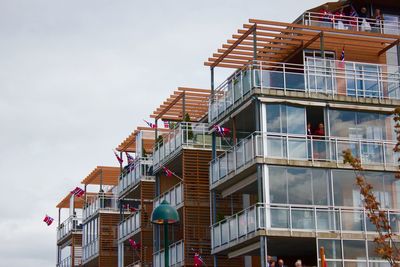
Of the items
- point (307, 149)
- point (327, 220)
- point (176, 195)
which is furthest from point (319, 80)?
point (176, 195)

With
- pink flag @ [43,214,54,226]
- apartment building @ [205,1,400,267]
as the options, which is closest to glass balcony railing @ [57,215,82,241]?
pink flag @ [43,214,54,226]

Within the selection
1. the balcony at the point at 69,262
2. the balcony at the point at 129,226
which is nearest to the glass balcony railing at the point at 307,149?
the balcony at the point at 129,226

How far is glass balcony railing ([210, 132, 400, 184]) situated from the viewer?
37.9 metres

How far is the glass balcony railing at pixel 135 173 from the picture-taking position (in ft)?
174

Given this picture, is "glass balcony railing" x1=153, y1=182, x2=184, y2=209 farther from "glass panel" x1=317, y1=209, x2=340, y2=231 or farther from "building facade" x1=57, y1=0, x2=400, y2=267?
"glass panel" x1=317, y1=209, x2=340, y2=231

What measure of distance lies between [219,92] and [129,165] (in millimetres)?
14994

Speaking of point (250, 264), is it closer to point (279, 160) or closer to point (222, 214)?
point (222, 214)

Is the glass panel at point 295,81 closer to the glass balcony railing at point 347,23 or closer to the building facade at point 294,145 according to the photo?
the building facade at point 294,145

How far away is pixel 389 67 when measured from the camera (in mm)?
41688

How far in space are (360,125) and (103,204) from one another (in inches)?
1050

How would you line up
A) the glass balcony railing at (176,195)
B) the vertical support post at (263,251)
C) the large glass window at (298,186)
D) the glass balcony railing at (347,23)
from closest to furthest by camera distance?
the vertical support post at (263,251) → the large glass window at (298,186) → the glass balcony railing at (347,23) → the glass balcony railing at (176,195)

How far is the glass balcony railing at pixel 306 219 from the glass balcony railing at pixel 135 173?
15.3m

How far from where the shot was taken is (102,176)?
67438 mm

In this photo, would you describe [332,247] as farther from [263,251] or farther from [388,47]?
[388,47]
